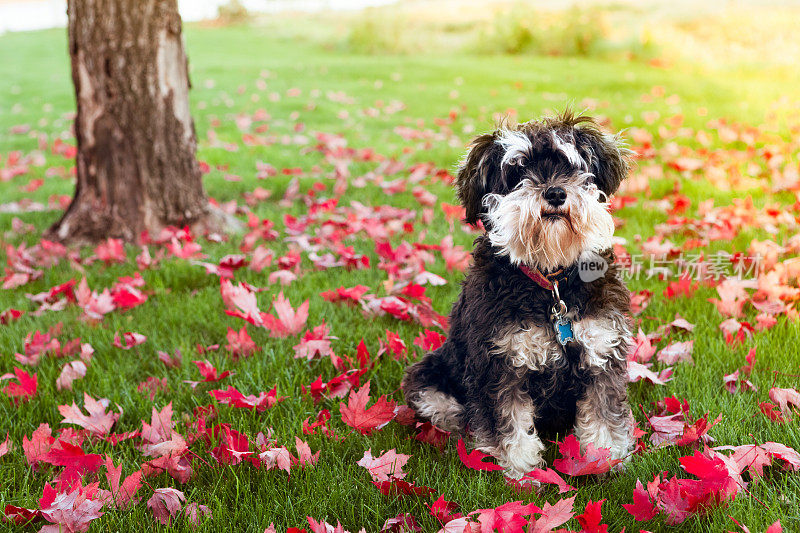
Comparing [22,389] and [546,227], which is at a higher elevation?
[546,227]

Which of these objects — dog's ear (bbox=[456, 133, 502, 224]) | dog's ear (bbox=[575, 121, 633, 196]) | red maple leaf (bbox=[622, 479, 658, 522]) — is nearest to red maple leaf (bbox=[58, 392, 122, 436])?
dog's ear (bbox=[456, 133, 502, 224])

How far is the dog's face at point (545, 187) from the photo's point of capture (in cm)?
256

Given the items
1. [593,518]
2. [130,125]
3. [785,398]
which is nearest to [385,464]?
[593,518]

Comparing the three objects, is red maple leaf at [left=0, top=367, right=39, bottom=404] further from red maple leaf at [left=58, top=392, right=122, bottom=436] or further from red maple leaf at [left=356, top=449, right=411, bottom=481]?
red maple leaf at [left=356, top=449, right=411, bottom=481]

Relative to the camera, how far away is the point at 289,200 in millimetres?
7266

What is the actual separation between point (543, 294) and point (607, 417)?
63 cm

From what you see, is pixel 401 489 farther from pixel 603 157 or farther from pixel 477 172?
pixel 603 157

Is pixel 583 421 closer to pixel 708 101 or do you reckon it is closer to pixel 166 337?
pixel 166 337

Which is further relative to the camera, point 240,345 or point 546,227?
point 240,345

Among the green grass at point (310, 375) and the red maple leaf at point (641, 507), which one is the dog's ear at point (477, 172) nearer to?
the green grass at point (310, 375)

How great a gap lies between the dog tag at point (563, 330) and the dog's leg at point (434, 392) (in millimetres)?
613

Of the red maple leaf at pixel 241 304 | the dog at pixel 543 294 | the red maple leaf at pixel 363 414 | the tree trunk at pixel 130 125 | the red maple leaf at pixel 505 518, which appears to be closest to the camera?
the red maple leaf at pixel 505 518

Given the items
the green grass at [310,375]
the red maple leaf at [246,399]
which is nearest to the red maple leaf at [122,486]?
the green grass at [310,375]

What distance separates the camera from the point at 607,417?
9.11 feet
